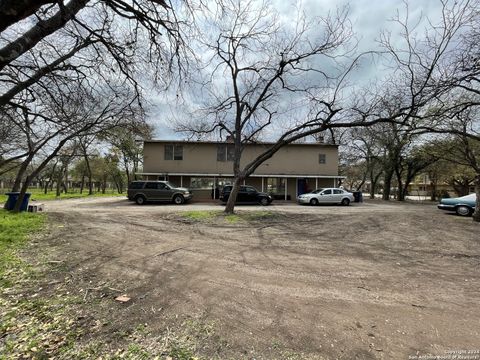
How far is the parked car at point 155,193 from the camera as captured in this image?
73.4ft

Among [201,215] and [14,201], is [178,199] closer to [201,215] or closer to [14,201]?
[201,215]

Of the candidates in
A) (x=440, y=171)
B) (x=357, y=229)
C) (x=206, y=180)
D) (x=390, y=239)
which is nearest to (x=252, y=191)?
(x=206, y=180)

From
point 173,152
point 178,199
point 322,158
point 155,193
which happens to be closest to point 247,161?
point 173,152

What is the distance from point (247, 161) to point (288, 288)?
22792 millimetres

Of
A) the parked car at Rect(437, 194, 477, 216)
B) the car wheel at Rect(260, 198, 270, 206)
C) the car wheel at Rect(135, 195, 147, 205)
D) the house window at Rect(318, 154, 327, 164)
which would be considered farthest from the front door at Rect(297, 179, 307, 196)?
the car wheel at Rect(135, 195, 147, 205)

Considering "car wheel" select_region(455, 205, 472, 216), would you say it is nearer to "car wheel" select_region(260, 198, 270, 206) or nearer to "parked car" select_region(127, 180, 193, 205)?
"car wheel" select_region(260, 198, 270, 206)

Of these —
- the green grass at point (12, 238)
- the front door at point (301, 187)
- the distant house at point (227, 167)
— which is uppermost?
the distant house at point (227, 167)

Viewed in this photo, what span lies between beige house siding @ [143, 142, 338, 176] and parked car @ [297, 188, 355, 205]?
4.17 metres

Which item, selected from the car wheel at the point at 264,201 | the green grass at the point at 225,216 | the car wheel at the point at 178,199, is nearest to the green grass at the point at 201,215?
the green grass at the point at 225,216

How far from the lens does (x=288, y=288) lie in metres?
4.55

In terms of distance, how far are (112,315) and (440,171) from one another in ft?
140

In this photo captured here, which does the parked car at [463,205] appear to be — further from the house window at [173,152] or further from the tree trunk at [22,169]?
the tree trunk at [22,169]

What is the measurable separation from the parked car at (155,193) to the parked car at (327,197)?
32.8ft

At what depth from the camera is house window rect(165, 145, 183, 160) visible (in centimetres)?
2670
